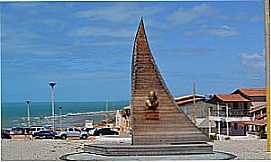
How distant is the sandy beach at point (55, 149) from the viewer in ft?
26.0

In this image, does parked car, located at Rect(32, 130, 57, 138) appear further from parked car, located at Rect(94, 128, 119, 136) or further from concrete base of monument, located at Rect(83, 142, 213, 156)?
concrete base of monument, located at Rect(83, 142, 213, 156)

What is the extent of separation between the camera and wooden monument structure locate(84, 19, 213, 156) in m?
7.78

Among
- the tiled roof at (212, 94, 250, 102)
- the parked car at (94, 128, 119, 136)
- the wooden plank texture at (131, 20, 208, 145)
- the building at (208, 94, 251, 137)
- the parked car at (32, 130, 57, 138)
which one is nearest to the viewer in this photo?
the wooden plank texture at (131, 20, 208, 145)

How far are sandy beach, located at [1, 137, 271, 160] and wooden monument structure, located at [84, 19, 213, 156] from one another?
604mm

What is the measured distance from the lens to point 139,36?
8.06 m

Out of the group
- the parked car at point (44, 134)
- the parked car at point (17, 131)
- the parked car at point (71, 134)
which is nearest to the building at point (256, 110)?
the parked car at point (71, 134)

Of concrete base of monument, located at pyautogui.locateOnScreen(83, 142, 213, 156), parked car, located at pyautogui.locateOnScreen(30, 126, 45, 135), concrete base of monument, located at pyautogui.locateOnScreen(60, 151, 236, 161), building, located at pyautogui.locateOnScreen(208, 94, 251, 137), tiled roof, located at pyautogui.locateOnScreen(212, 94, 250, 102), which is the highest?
tiled roof, located at pyautogui.locateOnScreen(212, 94, 250, 102)

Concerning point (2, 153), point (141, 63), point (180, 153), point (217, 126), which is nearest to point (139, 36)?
point (141, 63)

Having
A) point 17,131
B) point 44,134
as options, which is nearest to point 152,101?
point 44,134

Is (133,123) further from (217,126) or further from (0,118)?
(217,126)

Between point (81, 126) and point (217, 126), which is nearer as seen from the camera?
point (217, 126)

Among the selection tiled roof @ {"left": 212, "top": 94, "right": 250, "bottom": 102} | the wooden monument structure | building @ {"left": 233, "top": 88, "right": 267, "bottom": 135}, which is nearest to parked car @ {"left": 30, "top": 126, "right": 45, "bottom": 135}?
tiled roof @ {"left": 212, "top": 94, "right": 250, "bottom": 102}

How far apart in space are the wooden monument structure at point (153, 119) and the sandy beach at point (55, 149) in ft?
1.98

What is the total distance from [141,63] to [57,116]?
24.8 ft
